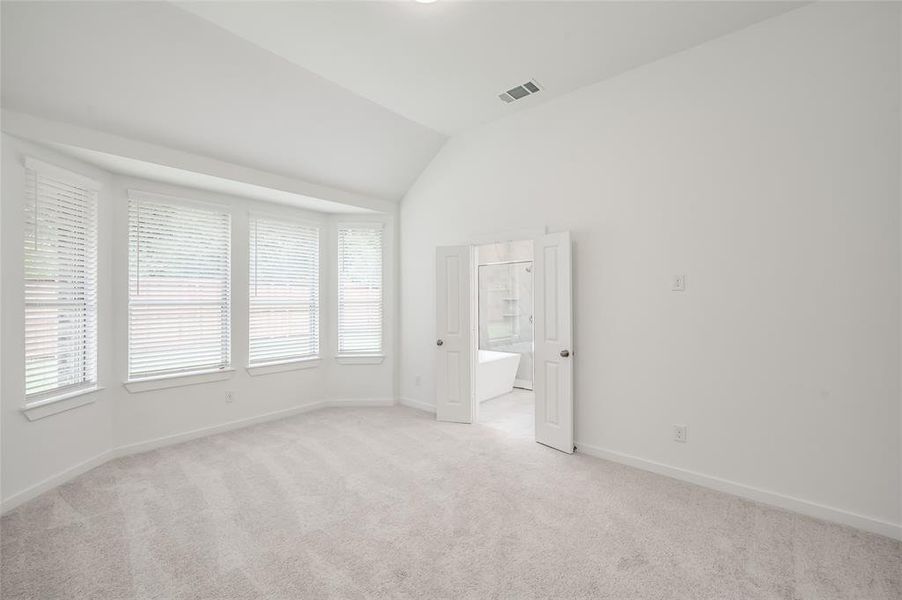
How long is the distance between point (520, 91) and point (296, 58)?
1.87 m

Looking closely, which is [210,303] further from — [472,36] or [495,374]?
[495,374]

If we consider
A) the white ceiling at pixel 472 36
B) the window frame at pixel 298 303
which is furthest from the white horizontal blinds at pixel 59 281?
the white ceiling at pixel 472 36

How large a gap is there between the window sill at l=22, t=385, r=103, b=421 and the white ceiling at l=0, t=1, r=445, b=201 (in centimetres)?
201

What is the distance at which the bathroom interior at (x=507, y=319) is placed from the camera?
5.87m

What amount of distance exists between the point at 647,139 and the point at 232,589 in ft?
13.0

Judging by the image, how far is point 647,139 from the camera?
3.25 meters

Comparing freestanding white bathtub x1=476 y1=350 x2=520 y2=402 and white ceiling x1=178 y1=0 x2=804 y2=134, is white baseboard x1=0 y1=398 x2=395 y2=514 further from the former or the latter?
white ceiling x1=178 y1=0 x2=804 y2=134

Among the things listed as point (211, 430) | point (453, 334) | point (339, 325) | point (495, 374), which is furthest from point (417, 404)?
point (211, 430)

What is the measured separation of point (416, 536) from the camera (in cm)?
237

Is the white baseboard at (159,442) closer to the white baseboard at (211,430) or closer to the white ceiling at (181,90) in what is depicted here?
the white baseboard at (211,430)

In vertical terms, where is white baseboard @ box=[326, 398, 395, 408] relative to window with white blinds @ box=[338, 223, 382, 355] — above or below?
below

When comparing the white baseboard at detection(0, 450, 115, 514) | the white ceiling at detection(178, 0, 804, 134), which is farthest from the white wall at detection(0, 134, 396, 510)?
A: the white ceiling at detection(178, 0, 804, 134)

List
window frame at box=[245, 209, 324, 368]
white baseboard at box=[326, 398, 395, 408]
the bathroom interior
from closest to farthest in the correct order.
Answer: window frame at box=[245, 209, 324, 368]
white baseboard at box=[326, 398, 395, 408]
the bathroom interior

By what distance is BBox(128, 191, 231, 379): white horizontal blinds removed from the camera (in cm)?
373
